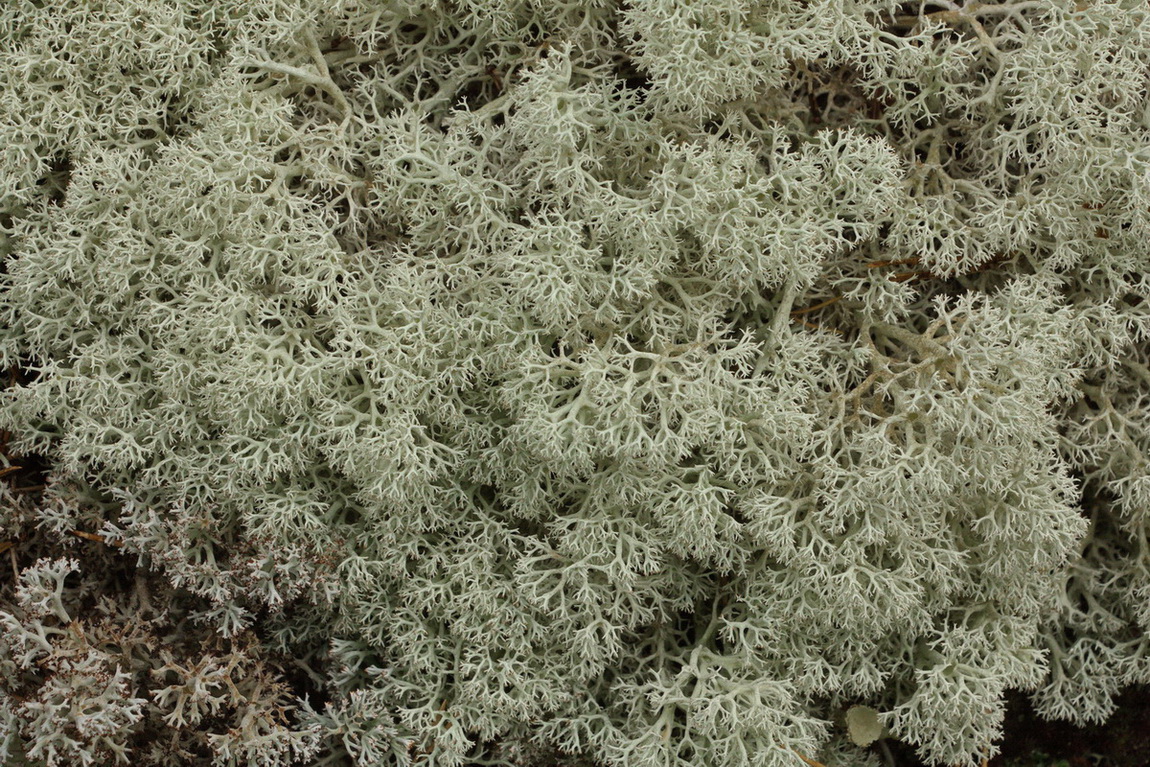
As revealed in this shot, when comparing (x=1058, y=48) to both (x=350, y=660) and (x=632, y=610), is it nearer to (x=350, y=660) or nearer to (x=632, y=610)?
(x=632, y=610)

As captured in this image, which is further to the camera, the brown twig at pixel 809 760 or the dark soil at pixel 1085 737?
the dark soil at pixel 1085 737

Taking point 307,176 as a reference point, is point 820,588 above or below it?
below

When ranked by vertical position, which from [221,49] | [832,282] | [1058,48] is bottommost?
[832,282]

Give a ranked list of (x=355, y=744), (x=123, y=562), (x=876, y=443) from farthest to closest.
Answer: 1. (x=123, y=562)
2. (x=355, y=744)
3. (x=876, y=443)

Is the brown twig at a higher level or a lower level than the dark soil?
higher

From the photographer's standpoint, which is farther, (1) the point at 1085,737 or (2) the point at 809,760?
(1) the point at 1085,737

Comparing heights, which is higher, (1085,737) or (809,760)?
(809,760)

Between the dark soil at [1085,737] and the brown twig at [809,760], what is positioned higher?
Answer: the brown twig at [809,760]

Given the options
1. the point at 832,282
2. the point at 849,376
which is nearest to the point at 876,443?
the point at 849,376

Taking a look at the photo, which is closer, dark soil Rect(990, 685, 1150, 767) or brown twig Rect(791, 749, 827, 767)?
brown twig Rect(791, 749, 827, 767)

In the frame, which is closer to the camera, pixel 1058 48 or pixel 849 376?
pixel 1058 48

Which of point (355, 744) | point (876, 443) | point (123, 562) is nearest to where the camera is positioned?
point (876, 443)
